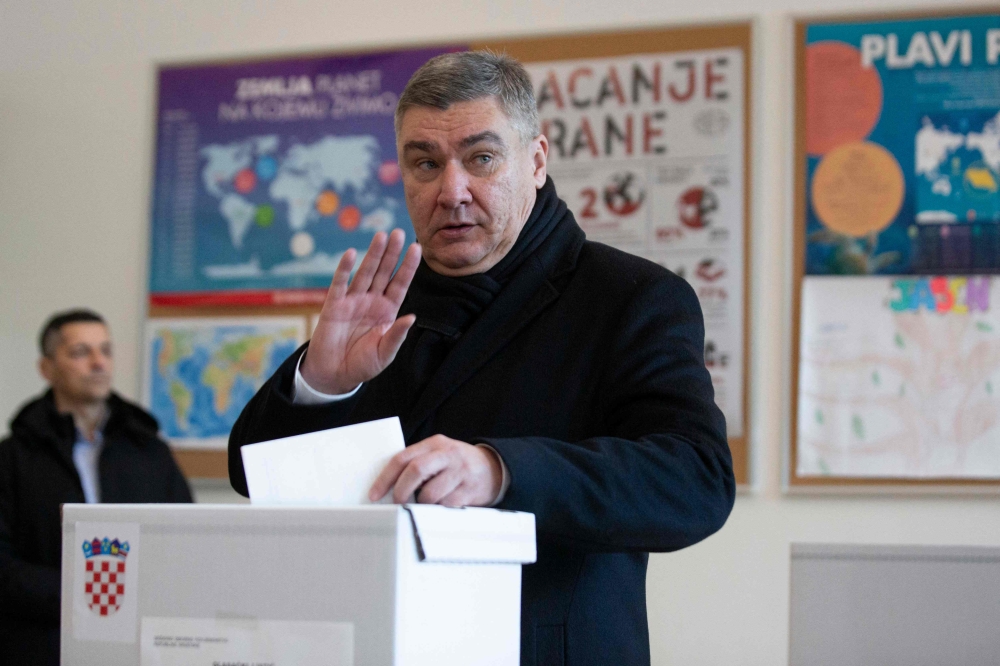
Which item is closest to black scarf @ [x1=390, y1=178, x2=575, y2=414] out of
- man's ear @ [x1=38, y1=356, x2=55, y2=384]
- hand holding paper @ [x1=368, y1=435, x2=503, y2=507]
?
hand holding paper @ [x1=368, y1=435, x2=503, y2=507]

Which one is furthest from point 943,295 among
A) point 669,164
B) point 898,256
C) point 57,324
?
point 57,324

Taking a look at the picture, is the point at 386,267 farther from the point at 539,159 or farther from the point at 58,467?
the point at 58,467

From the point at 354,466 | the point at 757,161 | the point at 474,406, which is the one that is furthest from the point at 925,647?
the point at 757,161

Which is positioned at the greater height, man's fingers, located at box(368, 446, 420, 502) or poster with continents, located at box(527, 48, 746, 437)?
poster with continents, located at box(527, 48, 746, 437)

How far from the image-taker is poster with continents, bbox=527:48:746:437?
304 cm

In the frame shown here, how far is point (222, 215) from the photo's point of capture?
3508 millimetres

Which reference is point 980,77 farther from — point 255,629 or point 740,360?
point 255,629

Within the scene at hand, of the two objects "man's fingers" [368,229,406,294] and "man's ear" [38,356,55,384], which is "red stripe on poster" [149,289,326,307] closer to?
"man's ear" [38,356,55,384]

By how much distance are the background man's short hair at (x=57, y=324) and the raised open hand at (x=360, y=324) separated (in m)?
2.38

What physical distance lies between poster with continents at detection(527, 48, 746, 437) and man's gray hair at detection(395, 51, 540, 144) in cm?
171

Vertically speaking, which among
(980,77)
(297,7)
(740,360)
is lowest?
(740,360)

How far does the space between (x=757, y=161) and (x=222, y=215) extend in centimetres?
170

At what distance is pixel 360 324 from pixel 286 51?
255 centimetres

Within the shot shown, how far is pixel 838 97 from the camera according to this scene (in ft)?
9.89
